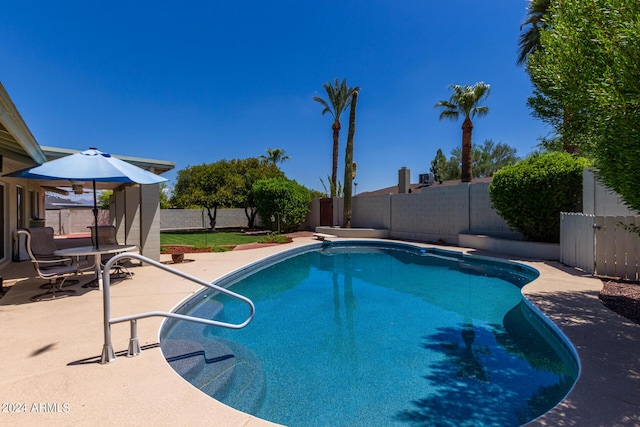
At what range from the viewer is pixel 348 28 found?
1562 centimetres

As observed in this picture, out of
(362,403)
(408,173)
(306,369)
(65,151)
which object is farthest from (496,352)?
(408,173)

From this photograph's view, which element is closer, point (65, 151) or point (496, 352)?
point (496, 352)

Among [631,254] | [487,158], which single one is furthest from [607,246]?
[487,158]

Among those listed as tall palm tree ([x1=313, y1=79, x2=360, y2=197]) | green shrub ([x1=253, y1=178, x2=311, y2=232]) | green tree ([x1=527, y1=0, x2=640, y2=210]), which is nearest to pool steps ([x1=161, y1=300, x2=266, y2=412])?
green tree ([x1=527, y1=0, x2=640, y2=210])

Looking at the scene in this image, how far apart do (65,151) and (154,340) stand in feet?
27.4

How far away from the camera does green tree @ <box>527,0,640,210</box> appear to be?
3.13 m

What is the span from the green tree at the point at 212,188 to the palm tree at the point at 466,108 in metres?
15.9

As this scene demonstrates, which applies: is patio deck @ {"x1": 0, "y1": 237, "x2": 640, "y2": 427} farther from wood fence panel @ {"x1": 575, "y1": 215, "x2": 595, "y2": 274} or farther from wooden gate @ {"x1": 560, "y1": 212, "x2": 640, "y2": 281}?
wood fence panel @ {"x1": 575, "y1": 215, "x2": 595, "y2": 274}

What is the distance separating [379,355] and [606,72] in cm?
440

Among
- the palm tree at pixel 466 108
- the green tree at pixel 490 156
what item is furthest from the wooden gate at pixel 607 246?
the green tree at pixel 490 156

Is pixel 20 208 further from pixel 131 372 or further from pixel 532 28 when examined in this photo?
pixel 532 28

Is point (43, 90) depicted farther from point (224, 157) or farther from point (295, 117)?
point (295, 117)

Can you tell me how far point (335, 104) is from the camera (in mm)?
26188

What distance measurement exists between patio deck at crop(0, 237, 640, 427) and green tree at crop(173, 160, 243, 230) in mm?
17562
